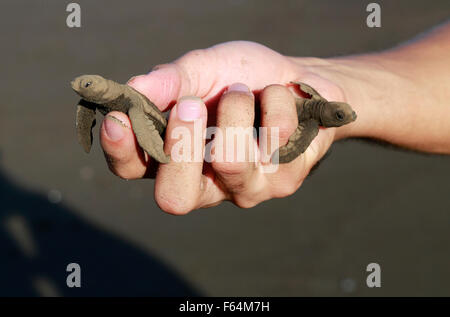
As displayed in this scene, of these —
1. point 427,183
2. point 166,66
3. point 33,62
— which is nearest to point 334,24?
point 427,183

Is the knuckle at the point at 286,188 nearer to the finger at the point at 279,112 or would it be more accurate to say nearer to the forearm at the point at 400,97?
the finger at the point at 279,112

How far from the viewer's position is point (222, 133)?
6.01ft

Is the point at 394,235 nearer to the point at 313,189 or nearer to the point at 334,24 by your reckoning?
the point at 313,189

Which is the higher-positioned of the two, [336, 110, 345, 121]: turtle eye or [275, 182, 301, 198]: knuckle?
[336, 110, 345, 121]: turtle eye

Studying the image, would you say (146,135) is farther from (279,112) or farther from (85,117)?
(279,112)

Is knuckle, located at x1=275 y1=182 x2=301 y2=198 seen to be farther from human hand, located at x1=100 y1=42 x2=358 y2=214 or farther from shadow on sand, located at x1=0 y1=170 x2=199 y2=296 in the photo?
shadow on sand, located at x1=0 y1=170 x2=199 y2=296

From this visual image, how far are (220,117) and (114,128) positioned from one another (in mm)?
433

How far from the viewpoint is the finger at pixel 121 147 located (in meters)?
1.79

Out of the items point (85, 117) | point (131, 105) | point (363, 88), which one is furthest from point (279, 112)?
point (85, 117)

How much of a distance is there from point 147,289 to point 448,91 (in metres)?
2.73

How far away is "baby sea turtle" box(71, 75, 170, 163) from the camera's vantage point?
179 cm

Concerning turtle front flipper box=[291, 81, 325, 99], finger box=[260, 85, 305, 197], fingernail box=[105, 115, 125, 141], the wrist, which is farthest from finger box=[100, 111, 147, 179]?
the wrist

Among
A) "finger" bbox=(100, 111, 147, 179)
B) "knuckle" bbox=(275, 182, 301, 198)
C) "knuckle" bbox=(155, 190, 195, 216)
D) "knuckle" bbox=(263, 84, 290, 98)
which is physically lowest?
"knuckle" bbox=(155, 190, 195, 216)

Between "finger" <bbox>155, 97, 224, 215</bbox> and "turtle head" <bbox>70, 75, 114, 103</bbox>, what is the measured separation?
293 millimetres
